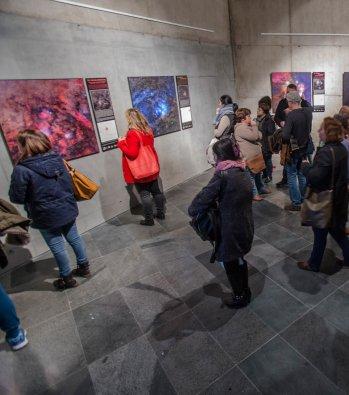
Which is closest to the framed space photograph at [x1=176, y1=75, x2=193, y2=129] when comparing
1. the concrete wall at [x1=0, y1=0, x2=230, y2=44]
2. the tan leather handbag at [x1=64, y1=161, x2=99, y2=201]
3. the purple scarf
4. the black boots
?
the concrete wall at [x1=0, y1=0, x2=230, y2=44]

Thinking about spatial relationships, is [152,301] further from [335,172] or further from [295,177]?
[295,177]

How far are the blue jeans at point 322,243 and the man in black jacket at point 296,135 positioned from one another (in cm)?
161

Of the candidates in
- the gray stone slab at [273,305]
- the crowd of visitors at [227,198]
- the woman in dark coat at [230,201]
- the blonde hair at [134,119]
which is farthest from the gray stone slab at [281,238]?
the blonde hair at [134,119]

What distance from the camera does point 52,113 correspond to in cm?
406

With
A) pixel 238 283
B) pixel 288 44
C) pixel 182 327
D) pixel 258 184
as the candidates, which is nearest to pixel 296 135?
pixel 258 184

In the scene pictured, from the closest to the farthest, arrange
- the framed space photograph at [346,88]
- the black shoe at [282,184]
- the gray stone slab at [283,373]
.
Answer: the gray stone slab at [283,373], the black shoe at [282,184], the framed space photograph at [346,88]

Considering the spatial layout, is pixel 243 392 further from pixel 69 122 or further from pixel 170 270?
pixel 69 122

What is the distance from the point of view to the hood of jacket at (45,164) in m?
2.76

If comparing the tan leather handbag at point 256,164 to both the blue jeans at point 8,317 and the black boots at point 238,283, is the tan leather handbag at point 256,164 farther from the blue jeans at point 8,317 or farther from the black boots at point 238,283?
the blue jeans at point 8,317

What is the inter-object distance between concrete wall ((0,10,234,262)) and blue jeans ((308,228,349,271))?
10.9 ft

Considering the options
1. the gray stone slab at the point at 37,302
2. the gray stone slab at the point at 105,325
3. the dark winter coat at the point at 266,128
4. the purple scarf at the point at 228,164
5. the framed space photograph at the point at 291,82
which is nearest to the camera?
the purple scarf at the point at 228,164

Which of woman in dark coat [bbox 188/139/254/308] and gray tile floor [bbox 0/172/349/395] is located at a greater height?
woman in dark coat [bbox 188/139/254/308]

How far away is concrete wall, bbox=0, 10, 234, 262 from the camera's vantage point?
3.71m

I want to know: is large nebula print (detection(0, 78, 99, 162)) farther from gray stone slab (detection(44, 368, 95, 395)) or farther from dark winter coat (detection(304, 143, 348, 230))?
dark winter coat (detection(304, 143, 348, 230))
